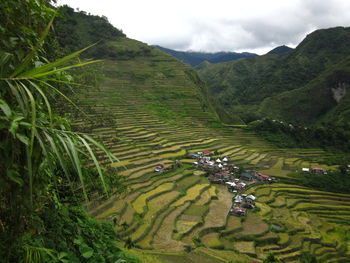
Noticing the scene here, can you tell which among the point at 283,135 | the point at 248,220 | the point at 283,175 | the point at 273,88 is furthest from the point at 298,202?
the point at 273,88

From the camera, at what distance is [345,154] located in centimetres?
3297

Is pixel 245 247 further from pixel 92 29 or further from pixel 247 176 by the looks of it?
pixel 92 29

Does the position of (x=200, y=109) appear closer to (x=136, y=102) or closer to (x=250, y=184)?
(x=136, y=102)

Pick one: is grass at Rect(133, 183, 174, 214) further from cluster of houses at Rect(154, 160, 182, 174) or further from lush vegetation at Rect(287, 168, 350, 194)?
lush vegetation at Rect(287, 168, 350, 194)

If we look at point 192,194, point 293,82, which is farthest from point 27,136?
point 293,82

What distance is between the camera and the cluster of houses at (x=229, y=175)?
19.6 metres

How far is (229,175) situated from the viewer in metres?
22.0

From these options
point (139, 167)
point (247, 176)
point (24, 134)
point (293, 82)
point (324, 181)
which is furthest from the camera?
point (293, 82)

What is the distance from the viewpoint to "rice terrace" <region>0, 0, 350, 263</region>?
1.29 m

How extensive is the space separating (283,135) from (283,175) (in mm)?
13628

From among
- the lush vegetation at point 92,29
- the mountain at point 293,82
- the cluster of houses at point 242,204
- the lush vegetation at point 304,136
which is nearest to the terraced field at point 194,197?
the cluster of houses at point 242,204

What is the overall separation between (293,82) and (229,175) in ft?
278

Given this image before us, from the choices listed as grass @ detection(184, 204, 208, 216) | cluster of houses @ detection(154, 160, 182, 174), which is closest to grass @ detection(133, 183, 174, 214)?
cluster of houses @ detection(154, 160, 182, 174)

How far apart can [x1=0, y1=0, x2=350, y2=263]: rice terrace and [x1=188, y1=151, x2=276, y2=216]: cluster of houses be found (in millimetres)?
151
